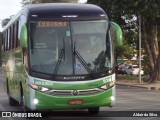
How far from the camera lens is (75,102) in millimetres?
12508

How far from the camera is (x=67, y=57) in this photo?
1280 centimetres

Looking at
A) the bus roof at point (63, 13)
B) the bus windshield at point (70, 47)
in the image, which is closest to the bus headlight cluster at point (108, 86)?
the bus windshield at point (70, 47)

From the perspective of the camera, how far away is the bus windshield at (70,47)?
12758mm

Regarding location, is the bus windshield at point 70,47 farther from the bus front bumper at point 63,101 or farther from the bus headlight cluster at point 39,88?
the bus front bumper at point 63,101

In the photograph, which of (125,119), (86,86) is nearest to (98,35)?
(86,86)

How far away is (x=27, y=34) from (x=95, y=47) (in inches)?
75.1

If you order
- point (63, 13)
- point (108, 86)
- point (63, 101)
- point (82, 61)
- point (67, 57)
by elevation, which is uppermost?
point (63, 13)

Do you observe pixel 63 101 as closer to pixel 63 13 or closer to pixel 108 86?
pixel 108 86

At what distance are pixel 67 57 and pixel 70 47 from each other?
0.99 ft

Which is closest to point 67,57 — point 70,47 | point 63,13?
point 70,47

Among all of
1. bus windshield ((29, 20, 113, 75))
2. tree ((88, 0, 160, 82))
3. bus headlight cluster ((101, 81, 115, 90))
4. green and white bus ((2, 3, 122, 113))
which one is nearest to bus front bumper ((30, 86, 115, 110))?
green and white bus ((2, 3, 122, 113))

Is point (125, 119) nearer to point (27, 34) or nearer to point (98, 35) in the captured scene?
point (98, 35)

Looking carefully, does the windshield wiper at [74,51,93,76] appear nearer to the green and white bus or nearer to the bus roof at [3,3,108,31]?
the green and white bus

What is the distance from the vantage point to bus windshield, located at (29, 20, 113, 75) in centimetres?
1276
